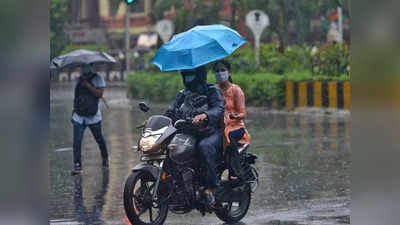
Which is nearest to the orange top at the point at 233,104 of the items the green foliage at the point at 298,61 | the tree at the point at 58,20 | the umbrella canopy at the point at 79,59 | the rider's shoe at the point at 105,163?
the umbrella canopy at the point at 79,59

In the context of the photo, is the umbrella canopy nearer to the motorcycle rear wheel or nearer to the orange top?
the orange top

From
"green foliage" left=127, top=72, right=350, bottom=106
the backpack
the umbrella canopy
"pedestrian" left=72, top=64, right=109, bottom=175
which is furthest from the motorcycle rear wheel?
"green foliage" left=127, top=72, right=350, bottom=106

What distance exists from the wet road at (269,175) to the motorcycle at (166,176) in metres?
0.57

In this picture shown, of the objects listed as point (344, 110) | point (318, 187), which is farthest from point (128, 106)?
point (318, 187)

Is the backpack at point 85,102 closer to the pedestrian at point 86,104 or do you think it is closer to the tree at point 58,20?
the pedestrian at point 86,104

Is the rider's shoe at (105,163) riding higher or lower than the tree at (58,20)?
lower

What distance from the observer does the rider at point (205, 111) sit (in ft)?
25.2

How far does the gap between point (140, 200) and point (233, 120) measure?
1.57 metres

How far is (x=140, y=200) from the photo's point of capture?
7395mm

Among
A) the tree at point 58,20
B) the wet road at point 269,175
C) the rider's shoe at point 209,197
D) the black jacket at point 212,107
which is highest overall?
the tree at point 58,20

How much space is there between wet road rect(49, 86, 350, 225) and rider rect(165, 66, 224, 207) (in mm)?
742
